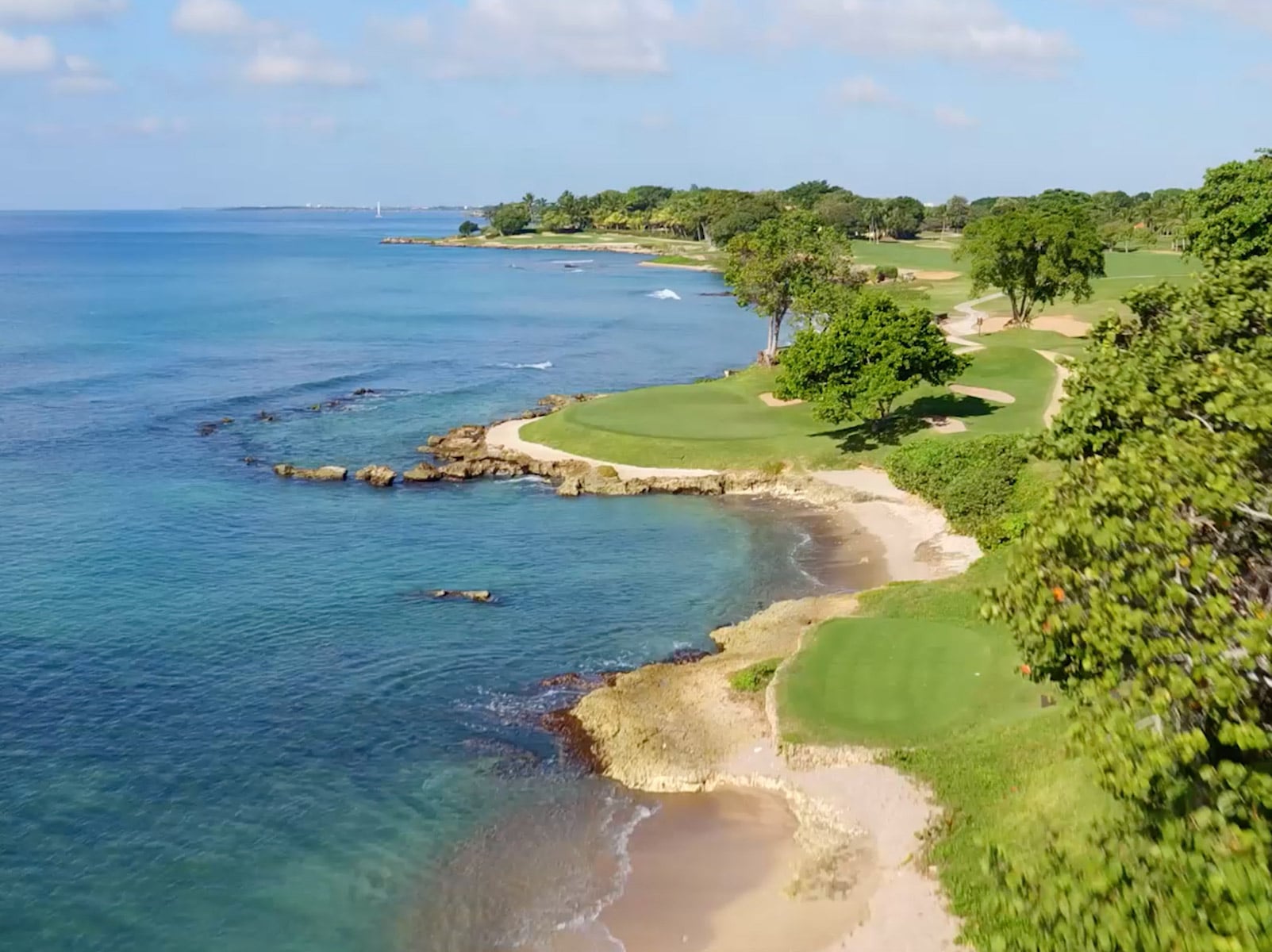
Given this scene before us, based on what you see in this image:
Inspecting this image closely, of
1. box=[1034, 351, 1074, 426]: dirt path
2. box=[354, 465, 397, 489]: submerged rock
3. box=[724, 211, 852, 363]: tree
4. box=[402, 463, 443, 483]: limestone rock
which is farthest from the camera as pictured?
box=[724, 211, 852, 363]: tree

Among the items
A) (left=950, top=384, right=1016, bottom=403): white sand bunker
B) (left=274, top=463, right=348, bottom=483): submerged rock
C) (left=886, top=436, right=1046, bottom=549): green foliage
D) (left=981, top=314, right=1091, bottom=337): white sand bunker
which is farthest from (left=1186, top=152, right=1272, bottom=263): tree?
(left=274, top=463, right=348, bottom=483): submerged rock

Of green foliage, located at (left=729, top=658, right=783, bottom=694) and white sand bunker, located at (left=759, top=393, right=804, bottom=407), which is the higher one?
white sand bunker, located at (left=759, top=393, right=804, bottom=407)

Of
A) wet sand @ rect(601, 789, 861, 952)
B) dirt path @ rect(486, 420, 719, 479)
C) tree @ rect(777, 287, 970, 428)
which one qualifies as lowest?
wet sand @ rect(601, 789, 861, 952)

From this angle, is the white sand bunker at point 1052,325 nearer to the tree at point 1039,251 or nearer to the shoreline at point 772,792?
the tree at point 1039,251

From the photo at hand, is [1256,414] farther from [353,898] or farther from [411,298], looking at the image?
[411,298]

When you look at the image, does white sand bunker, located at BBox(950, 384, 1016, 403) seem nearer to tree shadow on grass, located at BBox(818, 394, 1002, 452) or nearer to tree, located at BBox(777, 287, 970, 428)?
tree shadow on grass, located at BBox(818, 394, 1002, 452)

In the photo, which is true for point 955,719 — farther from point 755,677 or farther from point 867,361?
point 867,361
